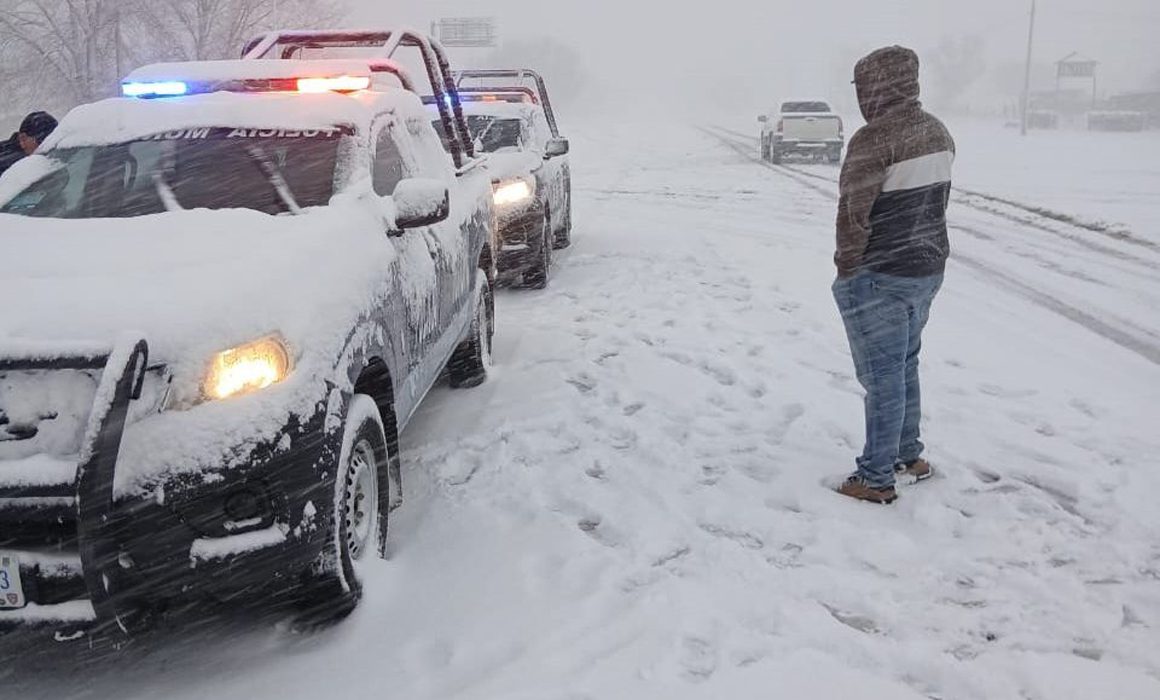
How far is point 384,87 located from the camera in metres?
5.40

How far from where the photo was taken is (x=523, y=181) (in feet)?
29.0

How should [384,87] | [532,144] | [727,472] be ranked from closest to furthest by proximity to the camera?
[727,472] < [384,87] < [532,144]

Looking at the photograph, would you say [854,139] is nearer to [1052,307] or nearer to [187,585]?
[187,585]

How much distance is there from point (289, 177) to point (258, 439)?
1.79 meters

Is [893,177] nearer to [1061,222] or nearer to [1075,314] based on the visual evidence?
[1075,314]

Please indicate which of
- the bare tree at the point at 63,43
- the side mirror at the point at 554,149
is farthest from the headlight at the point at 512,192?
the bare tree at the point at 63,43

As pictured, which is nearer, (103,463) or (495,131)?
(103,463)

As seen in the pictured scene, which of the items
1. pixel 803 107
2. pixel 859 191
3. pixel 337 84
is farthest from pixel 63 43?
pixel 859 191

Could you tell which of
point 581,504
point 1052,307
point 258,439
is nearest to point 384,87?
point 581,504

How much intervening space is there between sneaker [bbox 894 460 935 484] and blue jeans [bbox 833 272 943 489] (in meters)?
0.19

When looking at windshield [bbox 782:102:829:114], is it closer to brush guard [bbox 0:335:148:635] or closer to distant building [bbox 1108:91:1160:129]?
brush guard [bbox 0:335:148:635]

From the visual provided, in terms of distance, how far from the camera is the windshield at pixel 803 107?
2530 centimetres

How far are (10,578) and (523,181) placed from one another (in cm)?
671

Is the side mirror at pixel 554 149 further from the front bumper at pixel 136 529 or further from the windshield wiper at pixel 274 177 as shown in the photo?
the front bumper at pixel 136 529
